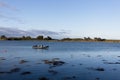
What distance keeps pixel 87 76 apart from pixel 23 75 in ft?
25.1

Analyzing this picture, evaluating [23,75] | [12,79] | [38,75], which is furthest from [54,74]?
[12,79]

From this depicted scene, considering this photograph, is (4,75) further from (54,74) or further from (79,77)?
(79,77)

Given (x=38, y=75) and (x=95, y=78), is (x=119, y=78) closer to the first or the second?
(x=95, y=78)

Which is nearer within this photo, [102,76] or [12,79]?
[12,79]

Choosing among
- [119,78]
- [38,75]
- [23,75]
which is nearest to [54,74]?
[38,75]

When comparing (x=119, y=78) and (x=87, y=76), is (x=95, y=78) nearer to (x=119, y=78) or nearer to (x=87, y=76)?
(x=87, y=76)

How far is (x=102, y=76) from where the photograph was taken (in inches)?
1045

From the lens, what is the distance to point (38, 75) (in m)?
26.2

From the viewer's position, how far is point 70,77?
25.2 m

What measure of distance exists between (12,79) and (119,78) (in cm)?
1225

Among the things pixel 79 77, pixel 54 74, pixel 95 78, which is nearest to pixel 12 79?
pixel 54 74

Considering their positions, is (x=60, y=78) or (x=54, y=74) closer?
(x=60, y=78)

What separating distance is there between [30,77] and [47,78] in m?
2.08

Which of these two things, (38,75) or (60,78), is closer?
(60,78)
